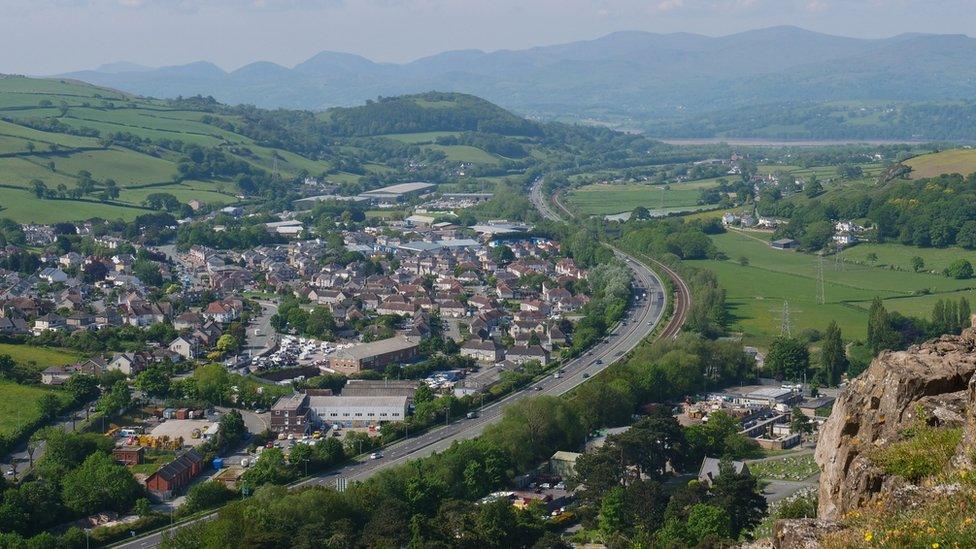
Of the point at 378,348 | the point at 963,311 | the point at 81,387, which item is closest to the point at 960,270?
the point at 963,311

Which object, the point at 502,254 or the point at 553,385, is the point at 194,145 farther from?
the point at 553,385

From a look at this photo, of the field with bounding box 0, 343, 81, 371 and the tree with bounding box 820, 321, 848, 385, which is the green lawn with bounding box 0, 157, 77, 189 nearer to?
the field with bounding box 0, 343, 81, 371

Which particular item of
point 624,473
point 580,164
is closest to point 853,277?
point 624,473

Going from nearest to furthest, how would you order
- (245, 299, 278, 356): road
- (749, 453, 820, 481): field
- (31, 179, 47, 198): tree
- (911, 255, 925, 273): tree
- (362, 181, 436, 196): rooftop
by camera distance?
(749, 453, 820, 481): field
(245, 299, 278, 356): road
(911, 255, 925, 273): tree
(31, 179, 47, 198): tree
(362, 181, 436, 196): rooftop

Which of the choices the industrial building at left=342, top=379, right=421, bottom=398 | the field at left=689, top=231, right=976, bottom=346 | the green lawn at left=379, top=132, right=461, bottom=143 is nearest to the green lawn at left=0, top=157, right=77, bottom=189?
the field at left=689, top=231, right=976, bottom=346

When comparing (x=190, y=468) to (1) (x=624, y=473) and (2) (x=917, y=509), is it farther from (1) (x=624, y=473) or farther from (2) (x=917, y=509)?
(2) (x=917, y=509)
